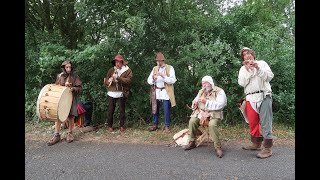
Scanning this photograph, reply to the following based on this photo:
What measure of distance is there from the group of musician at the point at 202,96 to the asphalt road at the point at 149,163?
0.81 feet

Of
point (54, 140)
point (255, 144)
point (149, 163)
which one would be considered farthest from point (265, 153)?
point (54, 140)

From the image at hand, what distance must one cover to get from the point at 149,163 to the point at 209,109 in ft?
4.63

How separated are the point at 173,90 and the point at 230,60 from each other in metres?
1.47

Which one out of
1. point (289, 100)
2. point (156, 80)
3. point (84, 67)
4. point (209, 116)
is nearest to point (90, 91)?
point (84, 67)

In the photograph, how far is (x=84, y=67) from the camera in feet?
25.8

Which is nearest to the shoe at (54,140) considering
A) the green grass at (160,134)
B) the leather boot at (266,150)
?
the green grass at (160,134)

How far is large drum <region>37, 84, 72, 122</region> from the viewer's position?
599cm

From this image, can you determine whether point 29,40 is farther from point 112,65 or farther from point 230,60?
Answer: point 230,60

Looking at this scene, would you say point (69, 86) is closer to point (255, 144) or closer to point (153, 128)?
point (153, 128)

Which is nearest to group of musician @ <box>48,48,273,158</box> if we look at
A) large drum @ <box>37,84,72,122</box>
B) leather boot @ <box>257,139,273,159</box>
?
leather boot @ <box>257,139,273,159</box>

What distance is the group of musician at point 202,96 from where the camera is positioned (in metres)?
5.36

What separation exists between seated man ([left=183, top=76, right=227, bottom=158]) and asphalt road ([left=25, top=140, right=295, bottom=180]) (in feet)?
0.93

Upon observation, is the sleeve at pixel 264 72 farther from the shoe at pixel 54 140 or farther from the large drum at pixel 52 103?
the shoe at pixel 54 140

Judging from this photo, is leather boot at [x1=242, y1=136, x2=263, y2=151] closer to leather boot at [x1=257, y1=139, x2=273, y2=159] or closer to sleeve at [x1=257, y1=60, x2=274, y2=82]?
leather boot at [x1=257, y1=139, x2=273, y2=159]
